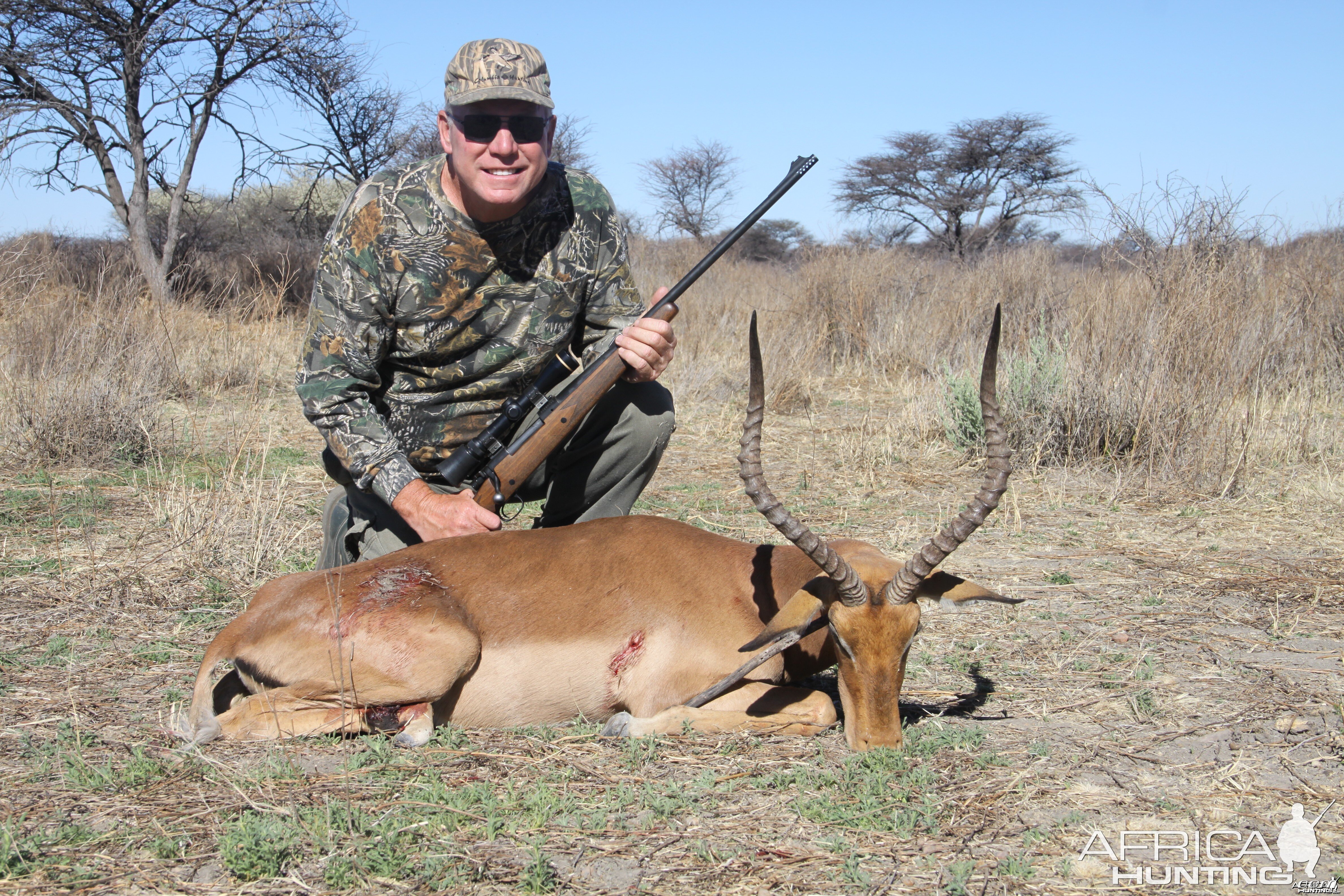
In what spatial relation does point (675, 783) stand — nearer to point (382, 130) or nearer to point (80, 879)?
point (80, 879)

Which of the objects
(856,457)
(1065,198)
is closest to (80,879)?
(856,457)

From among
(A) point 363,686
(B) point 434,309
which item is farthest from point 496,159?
(A) point 363,686

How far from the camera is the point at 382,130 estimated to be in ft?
60.0

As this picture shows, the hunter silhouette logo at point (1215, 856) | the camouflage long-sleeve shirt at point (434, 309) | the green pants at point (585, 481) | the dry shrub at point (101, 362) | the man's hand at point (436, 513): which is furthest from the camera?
the dry shrub at point (101, 362)

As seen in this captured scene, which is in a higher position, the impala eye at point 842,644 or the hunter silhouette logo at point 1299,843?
the impala eye at point 842,644

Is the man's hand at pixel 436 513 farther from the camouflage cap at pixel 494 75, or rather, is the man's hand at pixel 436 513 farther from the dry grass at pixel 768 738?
the camouflage cap at pixel 494 75

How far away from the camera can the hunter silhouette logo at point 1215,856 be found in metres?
2.48

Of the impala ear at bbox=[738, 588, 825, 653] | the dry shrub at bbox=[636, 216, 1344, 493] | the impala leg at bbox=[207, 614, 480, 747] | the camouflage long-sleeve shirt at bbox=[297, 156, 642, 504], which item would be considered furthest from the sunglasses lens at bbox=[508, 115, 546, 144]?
the dry shrub at bbox=[636, 216, 1344, 493]

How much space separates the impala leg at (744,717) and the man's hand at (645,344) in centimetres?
147

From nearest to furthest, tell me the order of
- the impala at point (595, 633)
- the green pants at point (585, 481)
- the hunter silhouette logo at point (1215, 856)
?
the hunter silhouette logo at point (1215, 856), the impala at point (595, 633), the green pants at point (585, 481)

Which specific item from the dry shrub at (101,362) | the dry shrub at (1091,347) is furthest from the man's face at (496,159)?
Result: the dry shrub at (1091,347)

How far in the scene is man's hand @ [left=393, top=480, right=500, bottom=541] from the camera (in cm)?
397

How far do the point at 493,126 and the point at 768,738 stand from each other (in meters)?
2.59

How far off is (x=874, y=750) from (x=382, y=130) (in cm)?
1749
